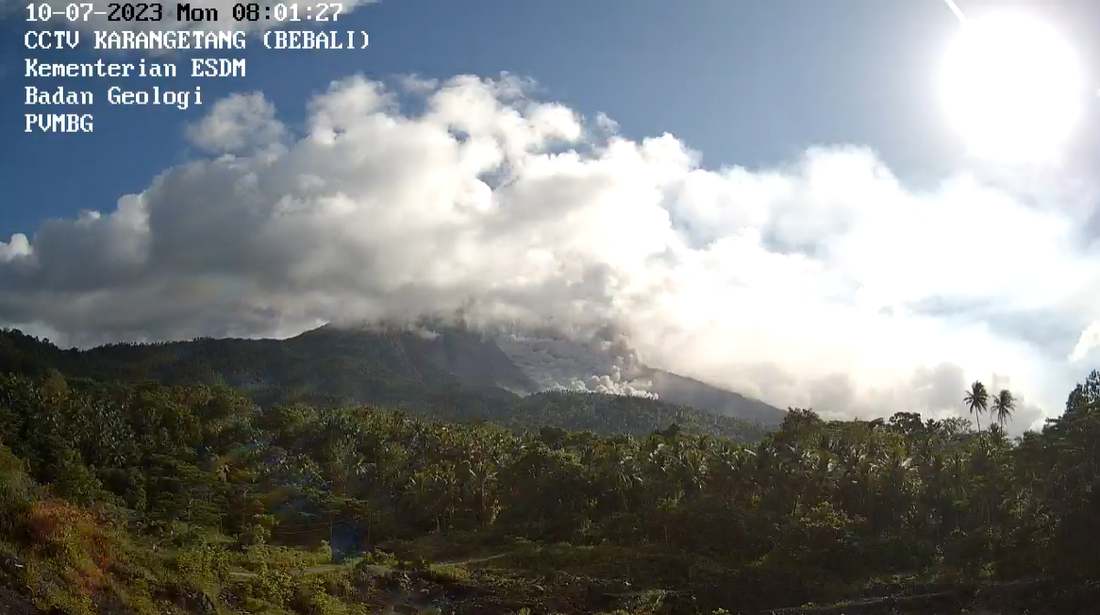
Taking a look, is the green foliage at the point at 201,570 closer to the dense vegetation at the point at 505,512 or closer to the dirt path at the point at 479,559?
the dense vegetation at the point at 505,512

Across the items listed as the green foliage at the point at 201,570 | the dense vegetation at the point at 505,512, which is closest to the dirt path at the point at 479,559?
the dense vegetation at the point at 505,512

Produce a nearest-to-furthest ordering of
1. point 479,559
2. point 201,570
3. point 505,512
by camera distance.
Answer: point 201,570 < point 479,559 < point 505,512

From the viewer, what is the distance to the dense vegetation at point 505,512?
3450cm

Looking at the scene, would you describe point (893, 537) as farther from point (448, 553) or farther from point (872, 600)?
point (448, 553)

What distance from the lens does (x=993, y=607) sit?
4556cm

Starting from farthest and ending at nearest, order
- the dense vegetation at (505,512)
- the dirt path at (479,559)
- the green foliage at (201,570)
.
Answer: the dirt path at (479,559)
the dense vegetation at (505,512)
the green foliage at (201,570)

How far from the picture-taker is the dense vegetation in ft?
113

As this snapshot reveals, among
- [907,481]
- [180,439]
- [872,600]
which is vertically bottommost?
[872,600]

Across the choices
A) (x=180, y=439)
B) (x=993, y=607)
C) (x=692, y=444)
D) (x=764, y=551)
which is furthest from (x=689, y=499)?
(x=180, y=439)

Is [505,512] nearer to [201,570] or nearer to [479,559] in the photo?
[479,559]

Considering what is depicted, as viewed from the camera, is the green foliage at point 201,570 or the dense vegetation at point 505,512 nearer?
the green foliage at point 201,570

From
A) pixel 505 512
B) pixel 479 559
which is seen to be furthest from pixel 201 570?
pixel 505 512

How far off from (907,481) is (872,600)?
20.6 m

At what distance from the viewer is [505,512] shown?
3145 inches
